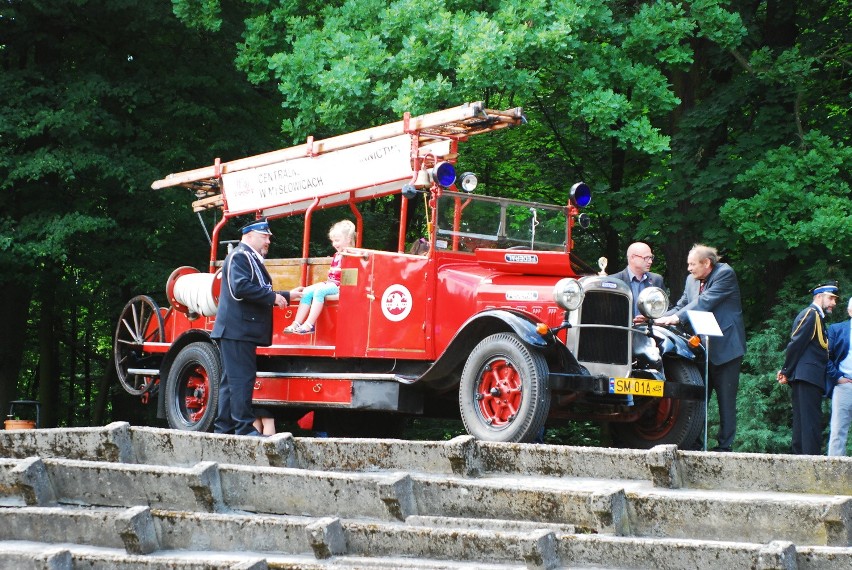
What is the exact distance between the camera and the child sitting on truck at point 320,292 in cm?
1125

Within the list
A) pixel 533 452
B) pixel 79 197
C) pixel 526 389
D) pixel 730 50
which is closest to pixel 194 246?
pixel 79 197

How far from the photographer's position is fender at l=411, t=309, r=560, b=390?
31.6 feet

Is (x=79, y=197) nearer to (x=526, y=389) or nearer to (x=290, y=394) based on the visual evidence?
(x=290, y=394)

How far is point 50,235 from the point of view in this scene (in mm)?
17859

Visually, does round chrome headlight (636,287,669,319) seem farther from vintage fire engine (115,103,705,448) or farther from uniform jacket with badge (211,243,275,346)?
uniform jacket with badge (211,243,275,346)

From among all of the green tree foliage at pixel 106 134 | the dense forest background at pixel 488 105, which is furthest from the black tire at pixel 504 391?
the green tree foliage at pixel 106 134

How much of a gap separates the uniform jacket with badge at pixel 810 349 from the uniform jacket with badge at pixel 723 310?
48 cm

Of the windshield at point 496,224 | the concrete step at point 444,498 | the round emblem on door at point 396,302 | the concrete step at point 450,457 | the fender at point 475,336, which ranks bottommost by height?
the concrete step at point 444,498

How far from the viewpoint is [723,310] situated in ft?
35.3

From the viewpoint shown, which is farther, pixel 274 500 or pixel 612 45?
pixel 612 45

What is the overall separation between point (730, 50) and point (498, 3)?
288 centimetres

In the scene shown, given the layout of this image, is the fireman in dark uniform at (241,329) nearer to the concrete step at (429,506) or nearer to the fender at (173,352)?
the concrete step at (429,506)

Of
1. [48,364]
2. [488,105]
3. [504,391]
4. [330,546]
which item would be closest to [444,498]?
[330,546]

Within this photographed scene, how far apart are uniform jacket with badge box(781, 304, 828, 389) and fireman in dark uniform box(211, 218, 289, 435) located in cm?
433
